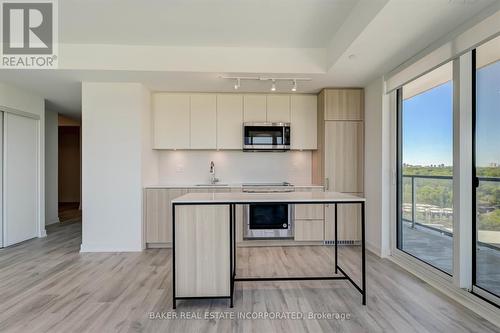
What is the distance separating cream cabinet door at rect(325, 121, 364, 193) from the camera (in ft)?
13.8

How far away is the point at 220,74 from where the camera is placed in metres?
3.56

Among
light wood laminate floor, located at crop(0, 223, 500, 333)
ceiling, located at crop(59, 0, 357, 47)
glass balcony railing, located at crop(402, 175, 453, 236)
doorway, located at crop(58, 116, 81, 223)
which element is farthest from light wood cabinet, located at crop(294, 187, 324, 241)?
doorway, located at crop(58, 116, 81, 223)

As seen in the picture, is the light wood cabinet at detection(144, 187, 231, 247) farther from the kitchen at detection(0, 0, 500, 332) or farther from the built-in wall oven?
the built-in wall oven

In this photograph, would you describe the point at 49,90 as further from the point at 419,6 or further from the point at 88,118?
the point at 419,6

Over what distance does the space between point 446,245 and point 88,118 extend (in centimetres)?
479

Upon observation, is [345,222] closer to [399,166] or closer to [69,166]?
[399,166]

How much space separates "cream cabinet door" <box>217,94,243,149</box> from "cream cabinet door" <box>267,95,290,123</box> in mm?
482

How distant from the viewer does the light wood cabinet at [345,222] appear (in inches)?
165

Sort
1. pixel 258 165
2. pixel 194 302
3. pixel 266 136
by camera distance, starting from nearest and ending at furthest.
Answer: pixel 194 302, pixel 266 136, pixel 258 165

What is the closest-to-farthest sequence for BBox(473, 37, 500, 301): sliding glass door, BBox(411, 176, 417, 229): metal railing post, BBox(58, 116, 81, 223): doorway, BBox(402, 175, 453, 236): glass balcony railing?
BBox(473, 37, 500, 301): sliding glass door, BBox(402, 175, 453, 236): glass balcony railing, BBox(411, 176, 417, 229): metal railing post, BBox(58, 116, 81, 223): doorway

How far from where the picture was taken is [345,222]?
13.8 ft

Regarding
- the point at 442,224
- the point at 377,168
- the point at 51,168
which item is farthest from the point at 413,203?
the point at 51,168

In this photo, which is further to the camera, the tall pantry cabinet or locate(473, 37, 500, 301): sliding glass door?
the tall pantry cabinet

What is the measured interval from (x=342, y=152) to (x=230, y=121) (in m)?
1.86
